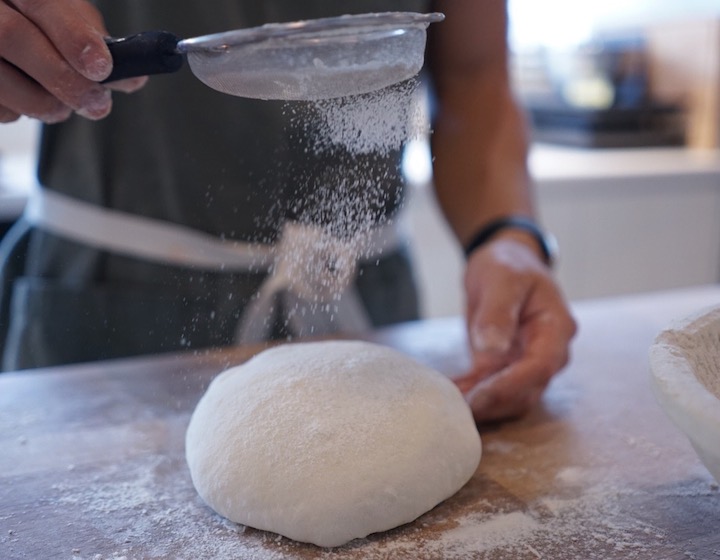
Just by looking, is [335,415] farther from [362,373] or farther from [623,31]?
[623,31]

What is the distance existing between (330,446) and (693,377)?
0.32 meters

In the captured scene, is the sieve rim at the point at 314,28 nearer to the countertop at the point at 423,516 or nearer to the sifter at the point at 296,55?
the sifter at the point at 296,55

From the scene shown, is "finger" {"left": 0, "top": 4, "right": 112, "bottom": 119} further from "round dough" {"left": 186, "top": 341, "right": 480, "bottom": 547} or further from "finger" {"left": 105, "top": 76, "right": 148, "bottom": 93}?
"round dough" {"left": 186, "top": 341, "right": 480, "bottom": 547}

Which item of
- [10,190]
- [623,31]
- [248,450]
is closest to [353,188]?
[248,450]

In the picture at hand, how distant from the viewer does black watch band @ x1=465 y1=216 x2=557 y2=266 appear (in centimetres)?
113

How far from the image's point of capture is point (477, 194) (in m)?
1.24

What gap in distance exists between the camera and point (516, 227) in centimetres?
113

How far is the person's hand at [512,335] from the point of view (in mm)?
881

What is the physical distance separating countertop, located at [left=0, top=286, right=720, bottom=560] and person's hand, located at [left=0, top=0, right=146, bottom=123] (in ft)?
1.29

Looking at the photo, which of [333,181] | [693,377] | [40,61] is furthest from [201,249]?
[693,377]

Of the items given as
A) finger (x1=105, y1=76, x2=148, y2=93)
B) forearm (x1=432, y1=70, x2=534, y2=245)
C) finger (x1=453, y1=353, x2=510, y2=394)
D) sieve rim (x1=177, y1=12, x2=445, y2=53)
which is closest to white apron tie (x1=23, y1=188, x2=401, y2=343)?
forearm (x1=432, y1=70, x2=534, y2=245)

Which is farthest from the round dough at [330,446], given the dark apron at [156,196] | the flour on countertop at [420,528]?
the dark apron at [156,196]

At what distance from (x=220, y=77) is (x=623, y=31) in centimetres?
258

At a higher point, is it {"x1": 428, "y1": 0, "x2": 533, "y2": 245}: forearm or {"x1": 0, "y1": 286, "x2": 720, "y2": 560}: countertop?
{"x1": 428, "y1": 0, "x2": 533, "y2": 245}: forearm
